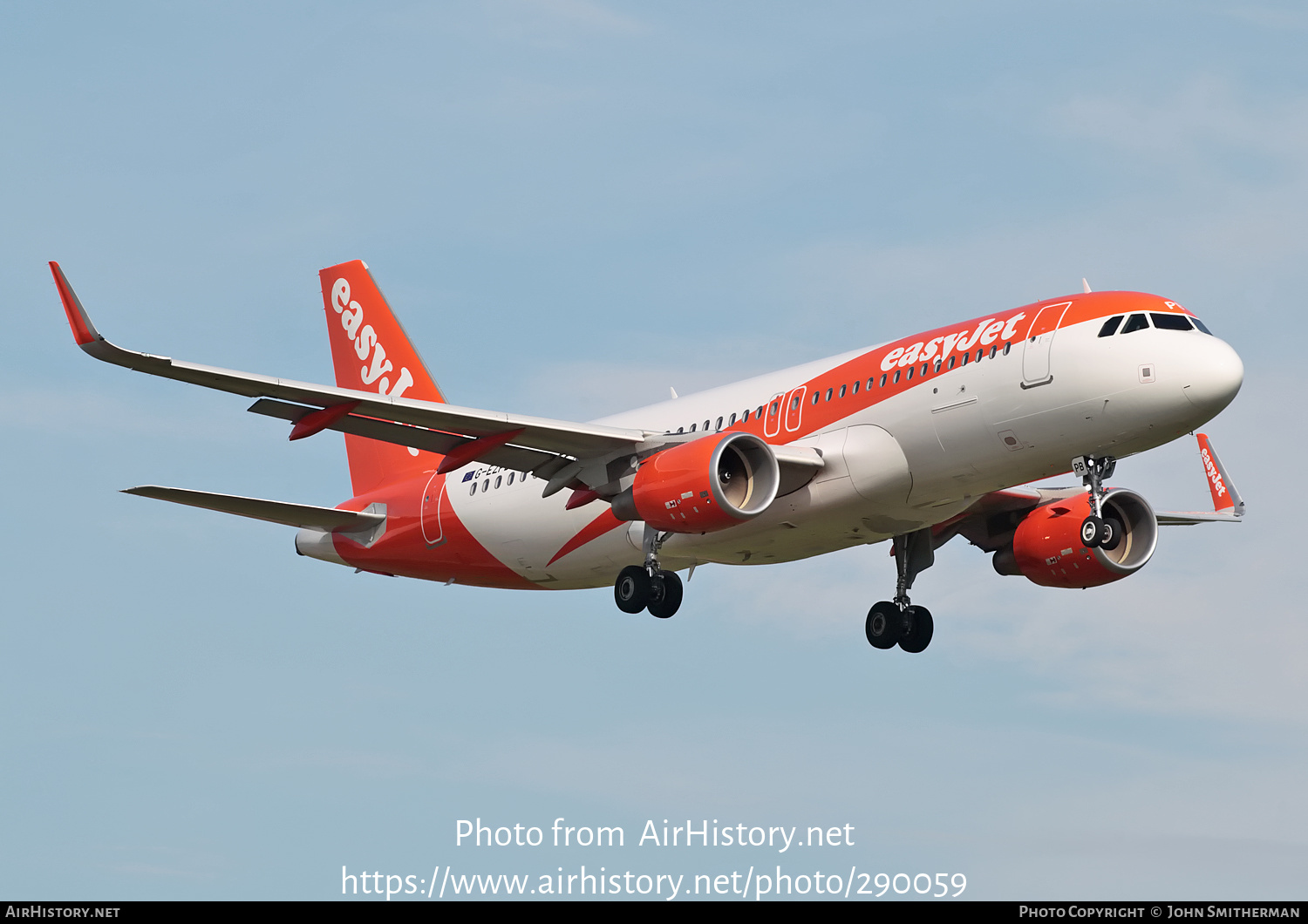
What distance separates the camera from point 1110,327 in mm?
32406

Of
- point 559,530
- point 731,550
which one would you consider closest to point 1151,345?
point 731,550

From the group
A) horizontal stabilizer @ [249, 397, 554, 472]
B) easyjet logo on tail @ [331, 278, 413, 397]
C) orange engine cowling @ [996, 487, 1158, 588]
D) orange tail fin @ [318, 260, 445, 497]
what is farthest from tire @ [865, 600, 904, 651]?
easyjet logo on tail @ [331, 278, 413, 397]

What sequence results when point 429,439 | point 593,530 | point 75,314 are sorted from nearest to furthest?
point 75,314, point 429,439, point 593,530

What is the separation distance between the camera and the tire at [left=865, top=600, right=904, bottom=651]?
40.2 metres

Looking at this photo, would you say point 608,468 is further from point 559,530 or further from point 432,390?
point 432,390

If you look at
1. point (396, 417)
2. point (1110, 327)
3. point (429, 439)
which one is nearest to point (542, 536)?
point (429, 439)

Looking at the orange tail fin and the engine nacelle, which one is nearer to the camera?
the engine nacelle

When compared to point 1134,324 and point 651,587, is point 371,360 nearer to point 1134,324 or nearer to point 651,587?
point 651,587

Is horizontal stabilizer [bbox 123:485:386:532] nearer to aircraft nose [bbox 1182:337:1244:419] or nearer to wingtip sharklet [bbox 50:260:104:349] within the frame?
wingtip sharklet [bbox 50:260:104:349]

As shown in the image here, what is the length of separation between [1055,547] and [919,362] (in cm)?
739

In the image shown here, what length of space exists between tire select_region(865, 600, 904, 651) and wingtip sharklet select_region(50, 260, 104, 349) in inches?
718

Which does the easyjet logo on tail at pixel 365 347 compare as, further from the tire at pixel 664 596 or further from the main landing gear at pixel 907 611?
the main landing gear at pixel 907 611

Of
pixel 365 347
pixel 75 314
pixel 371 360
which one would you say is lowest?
pixel 75 314

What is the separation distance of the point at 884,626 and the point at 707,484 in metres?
8.41
